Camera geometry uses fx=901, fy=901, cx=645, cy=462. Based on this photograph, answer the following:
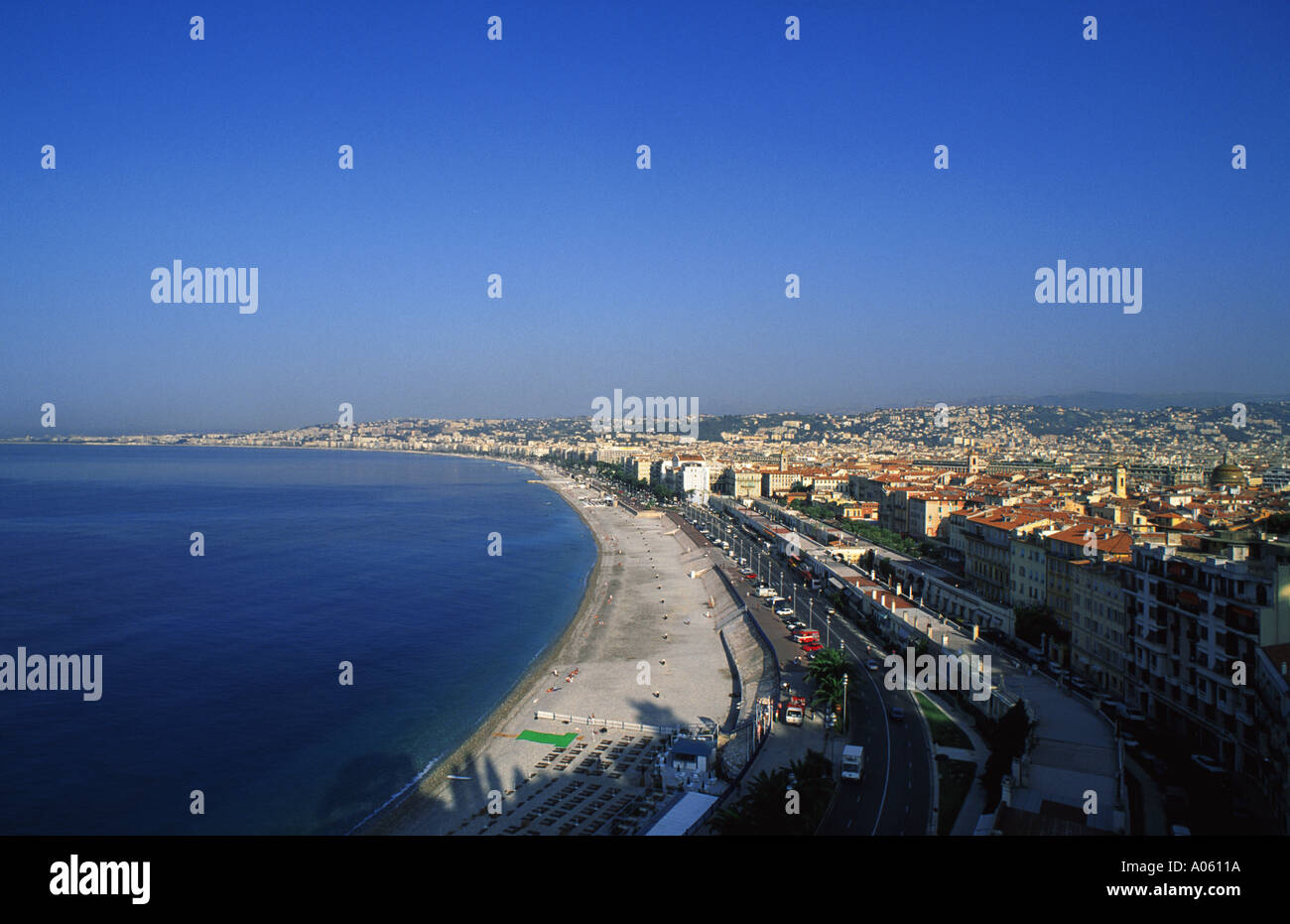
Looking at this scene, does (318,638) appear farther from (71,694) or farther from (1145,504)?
(1145,504)

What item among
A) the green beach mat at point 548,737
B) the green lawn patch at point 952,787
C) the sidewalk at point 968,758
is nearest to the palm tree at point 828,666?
the sidewalk at point 968,758

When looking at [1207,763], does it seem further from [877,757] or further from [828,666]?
[828,666]

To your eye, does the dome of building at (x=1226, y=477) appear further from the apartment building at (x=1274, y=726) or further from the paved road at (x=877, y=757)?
the apartment building at (x=1274, y=726)

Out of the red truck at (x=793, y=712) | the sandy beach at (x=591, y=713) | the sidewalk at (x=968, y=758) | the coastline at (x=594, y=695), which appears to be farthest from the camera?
the red truck at (x=793, y=712)

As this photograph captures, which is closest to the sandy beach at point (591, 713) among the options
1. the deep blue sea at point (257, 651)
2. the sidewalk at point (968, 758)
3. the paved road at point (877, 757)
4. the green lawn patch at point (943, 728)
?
the deep blue sea at point (257, 651)

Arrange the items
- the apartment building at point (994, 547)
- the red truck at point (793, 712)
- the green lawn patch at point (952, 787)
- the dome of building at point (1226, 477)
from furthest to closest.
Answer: the dome of building at point (1226, 477) < the apartment building at point (994, 547) < the red truck at point (793, 712) < the green lawn patch at point (952, 787)

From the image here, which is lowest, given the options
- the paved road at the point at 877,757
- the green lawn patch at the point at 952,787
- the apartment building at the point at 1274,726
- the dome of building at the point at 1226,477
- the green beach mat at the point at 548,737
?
the green beach mat at the point at 548,737

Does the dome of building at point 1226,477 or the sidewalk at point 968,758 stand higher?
the dome of building at point 1226,477

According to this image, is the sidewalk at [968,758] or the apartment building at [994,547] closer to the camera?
the sidewalk at [968,758]
